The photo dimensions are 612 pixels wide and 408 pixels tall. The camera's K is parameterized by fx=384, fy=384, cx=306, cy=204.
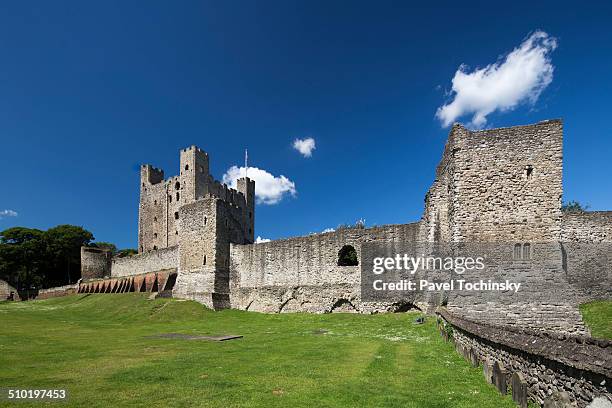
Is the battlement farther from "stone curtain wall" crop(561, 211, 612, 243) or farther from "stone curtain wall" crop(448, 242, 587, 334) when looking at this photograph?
"stone curtain wall" crop(448, 242, 587, 334)

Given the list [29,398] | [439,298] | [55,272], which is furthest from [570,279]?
[55,272]

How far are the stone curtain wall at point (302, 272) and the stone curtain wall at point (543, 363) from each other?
13.9m

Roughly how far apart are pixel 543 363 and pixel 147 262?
154ft

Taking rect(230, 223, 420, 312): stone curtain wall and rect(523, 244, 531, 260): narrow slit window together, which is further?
rect(230, 223, 420, 312): stone curtain wall

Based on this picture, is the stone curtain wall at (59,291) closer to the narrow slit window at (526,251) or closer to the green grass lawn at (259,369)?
the green grass lawn at (259,369)

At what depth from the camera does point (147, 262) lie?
4691 centimetres

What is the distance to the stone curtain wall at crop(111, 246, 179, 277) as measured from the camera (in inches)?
1692

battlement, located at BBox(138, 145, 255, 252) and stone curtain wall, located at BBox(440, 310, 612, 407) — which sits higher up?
battlement, located at BBox(138, 145, 255, 252)

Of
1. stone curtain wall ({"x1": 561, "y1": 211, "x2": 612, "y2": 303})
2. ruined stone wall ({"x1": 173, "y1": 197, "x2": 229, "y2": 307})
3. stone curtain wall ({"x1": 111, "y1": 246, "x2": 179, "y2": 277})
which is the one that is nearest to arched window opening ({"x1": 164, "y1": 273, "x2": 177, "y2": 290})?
ruined stone wall ({"x1": 173, "y1": 197, "x2": 229, "y2": 307})

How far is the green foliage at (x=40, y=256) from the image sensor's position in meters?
62.5

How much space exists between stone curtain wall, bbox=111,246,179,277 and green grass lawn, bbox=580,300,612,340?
3319 cm

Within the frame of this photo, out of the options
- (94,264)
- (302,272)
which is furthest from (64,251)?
(302,272)

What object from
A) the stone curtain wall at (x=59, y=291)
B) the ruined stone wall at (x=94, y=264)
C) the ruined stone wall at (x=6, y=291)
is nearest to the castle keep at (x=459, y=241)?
the stone curtain wall at (x=59, y=291)

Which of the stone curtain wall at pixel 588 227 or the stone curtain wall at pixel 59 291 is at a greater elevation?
the stone curtain wall at pixel 588 227
